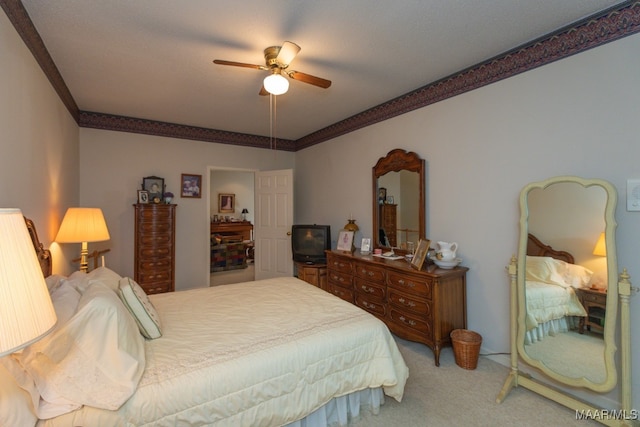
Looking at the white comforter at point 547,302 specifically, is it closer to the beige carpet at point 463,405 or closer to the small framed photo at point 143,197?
the beige carpet at point 463,405

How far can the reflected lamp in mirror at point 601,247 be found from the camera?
1758 mm

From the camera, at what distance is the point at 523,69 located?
230cm

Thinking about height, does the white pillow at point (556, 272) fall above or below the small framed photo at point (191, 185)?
below

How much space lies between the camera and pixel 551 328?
2.01 m

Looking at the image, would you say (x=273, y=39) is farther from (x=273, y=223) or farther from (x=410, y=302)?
(x=273, y=223)

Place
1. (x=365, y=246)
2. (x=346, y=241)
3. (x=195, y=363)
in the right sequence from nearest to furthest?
(x=195, y=363)
(x=365, y=246)
(x=346, y=241)

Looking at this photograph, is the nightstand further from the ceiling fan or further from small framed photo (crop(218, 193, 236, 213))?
small framed photo (crop(218, 193, 236, 213))

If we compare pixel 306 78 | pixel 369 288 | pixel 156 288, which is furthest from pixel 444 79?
pixel 156 288

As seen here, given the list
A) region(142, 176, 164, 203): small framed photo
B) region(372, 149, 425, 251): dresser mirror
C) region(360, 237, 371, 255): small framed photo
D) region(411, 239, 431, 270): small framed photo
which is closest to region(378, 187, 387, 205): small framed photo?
region(372, 149, 425, 251): dresser mirror

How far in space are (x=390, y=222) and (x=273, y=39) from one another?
2272 millimetres

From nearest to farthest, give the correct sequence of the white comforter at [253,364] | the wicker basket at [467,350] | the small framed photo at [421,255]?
the white comforter at [253,364] → the wicker basket at [467,350] → the small framed photo at [421,255]

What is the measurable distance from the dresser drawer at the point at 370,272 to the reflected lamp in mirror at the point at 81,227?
2598mm

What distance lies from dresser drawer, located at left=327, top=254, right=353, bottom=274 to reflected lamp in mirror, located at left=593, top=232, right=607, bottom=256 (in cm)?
209

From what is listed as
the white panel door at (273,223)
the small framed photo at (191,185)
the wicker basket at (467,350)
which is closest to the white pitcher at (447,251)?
the wicker basket at (467,350)
